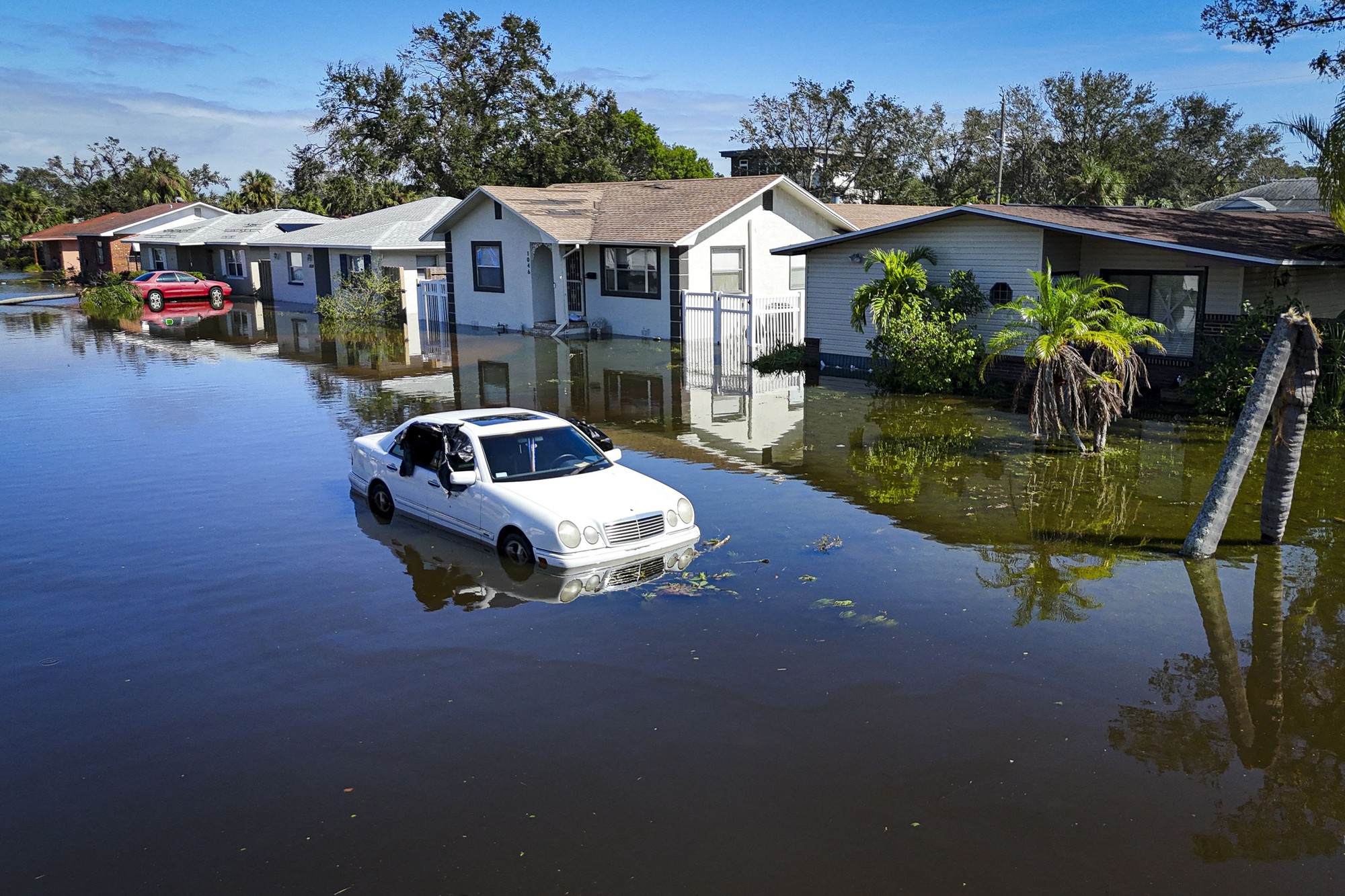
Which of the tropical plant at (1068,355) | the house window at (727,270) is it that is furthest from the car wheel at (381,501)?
the house window at (727,270)

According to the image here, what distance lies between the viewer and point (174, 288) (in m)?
48.1

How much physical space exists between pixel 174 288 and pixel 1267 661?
49292mm

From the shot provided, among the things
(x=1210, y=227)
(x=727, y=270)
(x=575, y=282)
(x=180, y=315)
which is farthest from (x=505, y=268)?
(x=1210, y=227)

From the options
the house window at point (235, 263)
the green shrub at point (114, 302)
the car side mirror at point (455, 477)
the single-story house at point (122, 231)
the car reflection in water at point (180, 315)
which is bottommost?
the car side mirror at point (455, 477)

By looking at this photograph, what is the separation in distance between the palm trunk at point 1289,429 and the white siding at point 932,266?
1062 centimetres

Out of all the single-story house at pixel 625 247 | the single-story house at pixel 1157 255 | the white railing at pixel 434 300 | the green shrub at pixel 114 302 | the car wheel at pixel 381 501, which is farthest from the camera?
the green shrub at pixel 114 302

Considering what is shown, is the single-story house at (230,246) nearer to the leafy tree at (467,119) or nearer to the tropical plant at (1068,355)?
the leafy tree at (467,119)

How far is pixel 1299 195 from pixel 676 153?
46.6 metres

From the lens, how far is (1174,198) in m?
66.2

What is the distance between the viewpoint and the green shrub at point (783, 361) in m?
25.9

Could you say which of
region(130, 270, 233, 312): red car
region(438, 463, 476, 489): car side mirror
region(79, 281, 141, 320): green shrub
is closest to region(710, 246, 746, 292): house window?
region(438, 463, 476, 489): car side mirror

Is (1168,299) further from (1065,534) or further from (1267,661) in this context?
(1267,661)

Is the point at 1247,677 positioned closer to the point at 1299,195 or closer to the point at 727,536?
the point at 727,536

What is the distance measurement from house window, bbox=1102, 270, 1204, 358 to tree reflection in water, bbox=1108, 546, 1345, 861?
1269 centimetres
